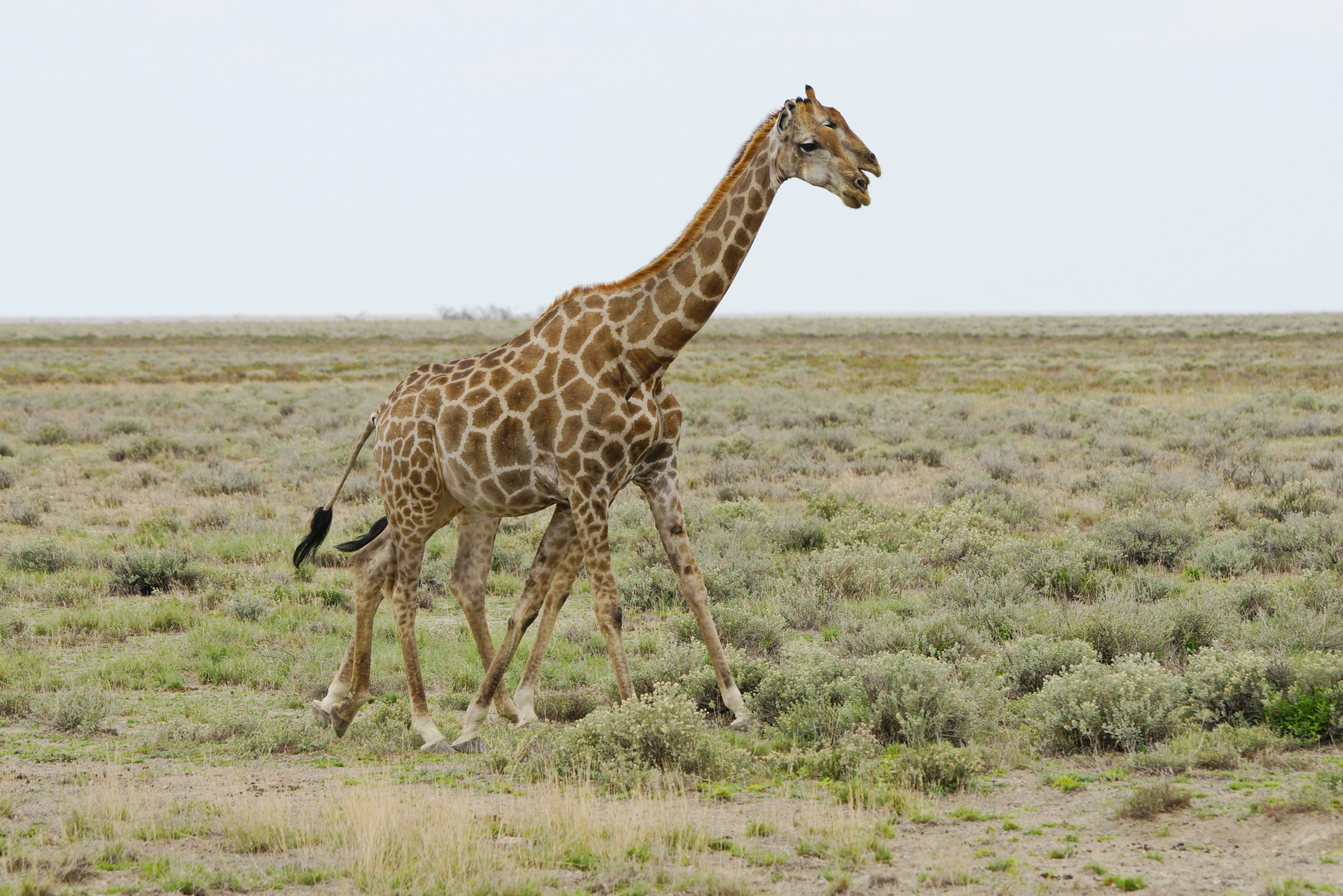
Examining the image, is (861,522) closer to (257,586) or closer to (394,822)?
(257,586)

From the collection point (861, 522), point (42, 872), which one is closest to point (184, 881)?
point (42, 872)

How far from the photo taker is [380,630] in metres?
10.0

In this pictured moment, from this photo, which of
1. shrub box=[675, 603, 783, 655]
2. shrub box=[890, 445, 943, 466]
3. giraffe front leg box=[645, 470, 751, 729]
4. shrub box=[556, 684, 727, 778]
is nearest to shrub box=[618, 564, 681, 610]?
shrub box=[675, 603, 783, 655]

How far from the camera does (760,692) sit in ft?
23.7

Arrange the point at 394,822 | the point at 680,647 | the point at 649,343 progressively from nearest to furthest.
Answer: the point at 394,822 < the point at 649,343 < the point at 680,647

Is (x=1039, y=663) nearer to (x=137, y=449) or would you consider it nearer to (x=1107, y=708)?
(x=1107, y=708)

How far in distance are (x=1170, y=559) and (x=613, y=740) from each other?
294 inches

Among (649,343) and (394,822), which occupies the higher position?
(649,343)

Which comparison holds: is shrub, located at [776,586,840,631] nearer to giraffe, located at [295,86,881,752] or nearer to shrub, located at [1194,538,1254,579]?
giraffe, located at [295,86,881,752]

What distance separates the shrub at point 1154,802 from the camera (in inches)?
207

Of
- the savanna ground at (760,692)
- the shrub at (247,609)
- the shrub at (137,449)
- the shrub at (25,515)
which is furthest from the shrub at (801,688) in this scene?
the shrub at (137,449)

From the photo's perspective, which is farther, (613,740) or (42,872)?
(613,740)

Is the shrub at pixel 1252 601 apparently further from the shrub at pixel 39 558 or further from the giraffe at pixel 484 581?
the shrub at pixel 39 558

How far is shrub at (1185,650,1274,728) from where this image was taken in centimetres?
655
